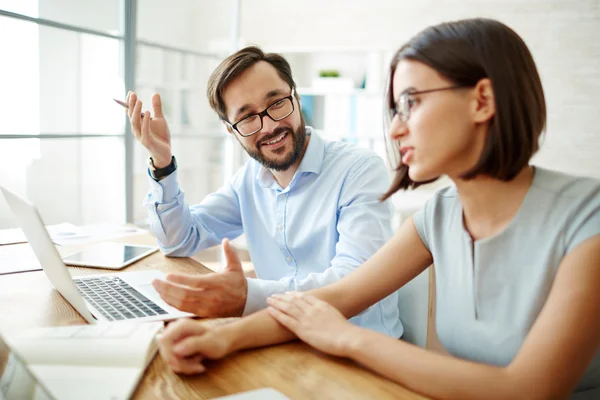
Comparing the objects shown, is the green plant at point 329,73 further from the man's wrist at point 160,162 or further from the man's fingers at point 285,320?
the man's fingers at point 285,320

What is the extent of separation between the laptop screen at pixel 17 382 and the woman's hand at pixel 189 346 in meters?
0.19

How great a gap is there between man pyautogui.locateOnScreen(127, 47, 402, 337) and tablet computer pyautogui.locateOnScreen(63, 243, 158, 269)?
0.33 feet

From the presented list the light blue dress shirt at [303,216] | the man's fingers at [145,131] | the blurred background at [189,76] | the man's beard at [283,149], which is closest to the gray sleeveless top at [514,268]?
the light blue dress shirt at [303,216]

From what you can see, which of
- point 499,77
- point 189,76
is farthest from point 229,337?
point 189,76

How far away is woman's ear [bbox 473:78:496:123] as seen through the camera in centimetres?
89

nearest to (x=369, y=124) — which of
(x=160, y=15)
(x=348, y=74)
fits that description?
(x=348, y=74)

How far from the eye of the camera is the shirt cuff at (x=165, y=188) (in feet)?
5.70

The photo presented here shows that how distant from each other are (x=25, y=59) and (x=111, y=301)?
2.73 meters

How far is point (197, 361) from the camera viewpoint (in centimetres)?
85

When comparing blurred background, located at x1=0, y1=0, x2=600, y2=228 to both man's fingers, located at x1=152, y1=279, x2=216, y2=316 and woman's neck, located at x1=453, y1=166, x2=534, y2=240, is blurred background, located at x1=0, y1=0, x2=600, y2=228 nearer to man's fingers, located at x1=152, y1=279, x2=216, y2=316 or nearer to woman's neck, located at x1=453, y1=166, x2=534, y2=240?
man's fingers, located at x1=152, y1=279, x2=216, y2=316

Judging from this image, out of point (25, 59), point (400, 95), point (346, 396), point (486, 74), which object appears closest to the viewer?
point (346, 396)

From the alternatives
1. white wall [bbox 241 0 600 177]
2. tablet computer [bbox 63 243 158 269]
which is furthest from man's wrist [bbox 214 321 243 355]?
white wall [bbox 241 0 600 177]

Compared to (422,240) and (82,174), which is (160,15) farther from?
(422,240)

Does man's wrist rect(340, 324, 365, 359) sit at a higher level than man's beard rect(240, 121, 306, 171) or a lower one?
lower
